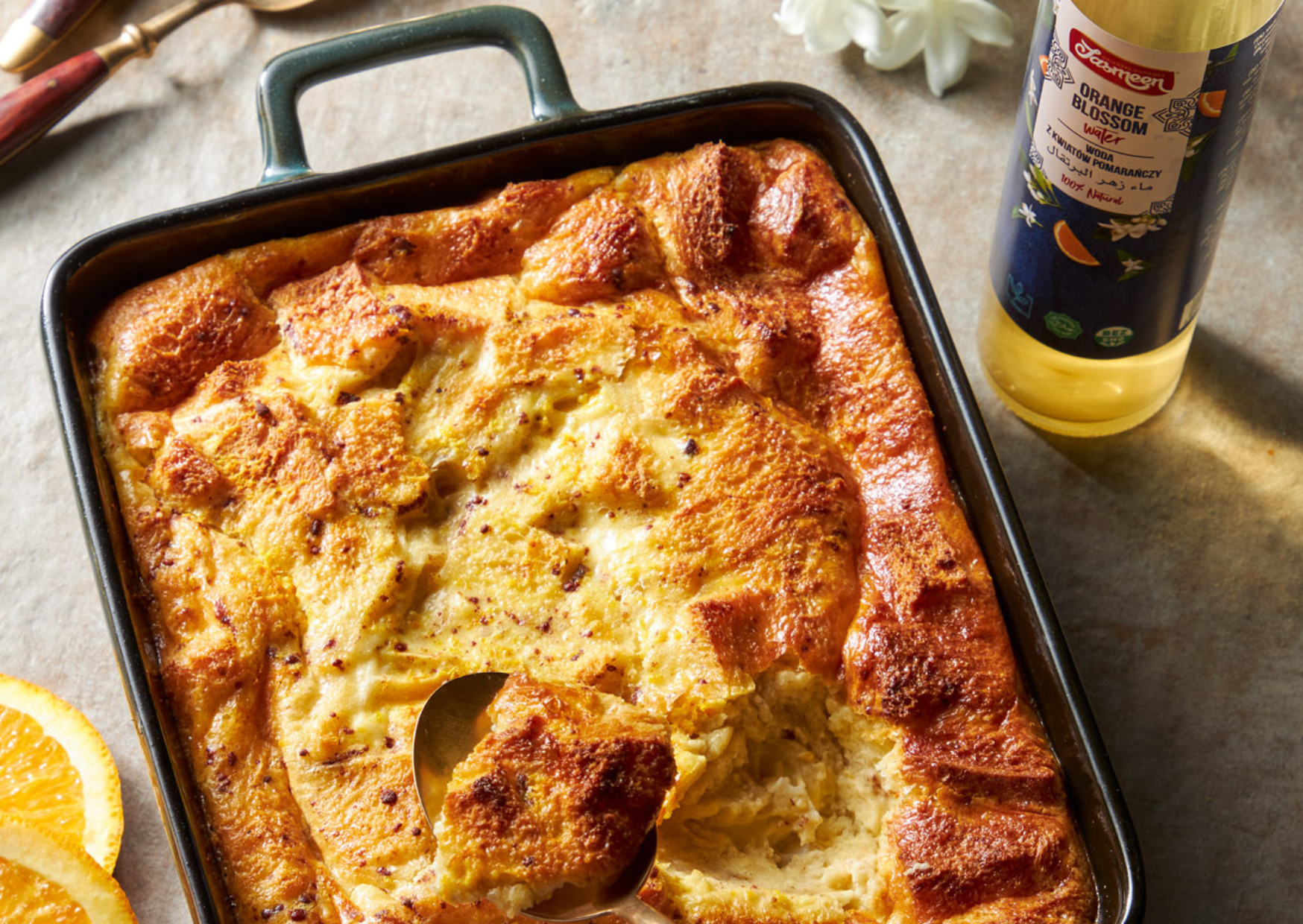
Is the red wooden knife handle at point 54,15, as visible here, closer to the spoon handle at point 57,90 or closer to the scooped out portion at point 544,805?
the spoon handle at point 57,90

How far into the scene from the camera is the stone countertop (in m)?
2.44

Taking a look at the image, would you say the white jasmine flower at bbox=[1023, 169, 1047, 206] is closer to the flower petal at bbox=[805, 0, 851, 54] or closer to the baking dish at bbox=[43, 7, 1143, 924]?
the baking dish at bbox=[43, 7, 1143, 924]

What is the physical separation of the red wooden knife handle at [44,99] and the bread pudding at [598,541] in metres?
0.90

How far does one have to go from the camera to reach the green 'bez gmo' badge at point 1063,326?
2.38 meters

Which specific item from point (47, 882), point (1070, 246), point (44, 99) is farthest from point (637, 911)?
point (44, 99)

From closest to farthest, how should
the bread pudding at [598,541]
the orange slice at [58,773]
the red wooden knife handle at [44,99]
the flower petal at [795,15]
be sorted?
the bread pudding at [598,541]
the orange slice at [58,773]
the red wooden knife handle at [44,99]
the flower petal at [795,15]

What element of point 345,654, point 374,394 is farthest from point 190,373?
point 345,654

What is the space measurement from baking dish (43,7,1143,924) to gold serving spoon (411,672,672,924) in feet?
1.08

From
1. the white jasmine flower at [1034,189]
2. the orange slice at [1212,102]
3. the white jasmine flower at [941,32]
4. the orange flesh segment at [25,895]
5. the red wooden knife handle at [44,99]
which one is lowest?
the orange flesh segment at [25,895]

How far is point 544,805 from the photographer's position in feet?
5.78

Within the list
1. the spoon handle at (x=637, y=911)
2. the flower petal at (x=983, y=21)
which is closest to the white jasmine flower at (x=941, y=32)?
the flower petal at (x=983, y=21)

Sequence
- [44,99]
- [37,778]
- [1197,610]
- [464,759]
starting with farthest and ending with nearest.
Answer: [44,99]
[1197,610]
[37,778]
[464,759]

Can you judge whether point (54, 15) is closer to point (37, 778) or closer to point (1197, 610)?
point (37, 778)

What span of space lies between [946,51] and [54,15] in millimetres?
2021
